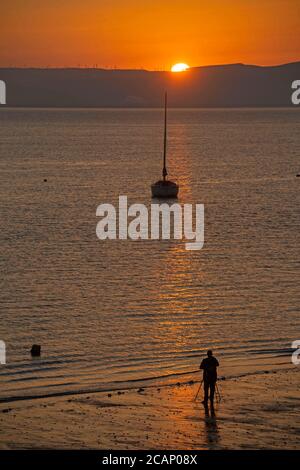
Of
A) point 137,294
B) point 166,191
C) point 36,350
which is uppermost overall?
point 166,191

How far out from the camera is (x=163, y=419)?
3130 centimetres

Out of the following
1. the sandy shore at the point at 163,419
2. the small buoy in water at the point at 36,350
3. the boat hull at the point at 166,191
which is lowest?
the sandy shore at the point at 163,419

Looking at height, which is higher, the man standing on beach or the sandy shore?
→ the man standing on beach

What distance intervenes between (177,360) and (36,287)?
1848cm

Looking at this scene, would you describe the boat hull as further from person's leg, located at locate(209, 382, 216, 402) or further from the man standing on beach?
the man standing on beach

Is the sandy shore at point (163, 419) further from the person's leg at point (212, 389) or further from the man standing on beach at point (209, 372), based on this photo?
the man standing on beach at point (209, 372)

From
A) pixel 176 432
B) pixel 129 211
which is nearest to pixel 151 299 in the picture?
pixel 176 432

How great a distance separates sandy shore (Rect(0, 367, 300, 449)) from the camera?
29.0 m

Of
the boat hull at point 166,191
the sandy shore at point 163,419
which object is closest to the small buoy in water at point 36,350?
the sandy shore at point 163,419

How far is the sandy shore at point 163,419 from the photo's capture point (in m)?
29.0

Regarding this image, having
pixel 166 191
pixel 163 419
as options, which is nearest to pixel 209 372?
pixel 163 419

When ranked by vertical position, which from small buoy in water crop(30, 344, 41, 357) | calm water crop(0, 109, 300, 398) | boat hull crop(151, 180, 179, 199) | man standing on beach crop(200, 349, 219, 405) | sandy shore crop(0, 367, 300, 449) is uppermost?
boat hull crop(151, 180, 179, 199)

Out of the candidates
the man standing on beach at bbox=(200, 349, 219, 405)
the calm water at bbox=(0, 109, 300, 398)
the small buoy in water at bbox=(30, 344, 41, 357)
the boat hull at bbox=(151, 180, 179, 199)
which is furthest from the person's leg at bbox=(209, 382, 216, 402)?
the boat hull at bbox=(151, 180, 179, 199)

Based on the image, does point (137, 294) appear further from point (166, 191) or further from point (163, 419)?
point (166, 191)
